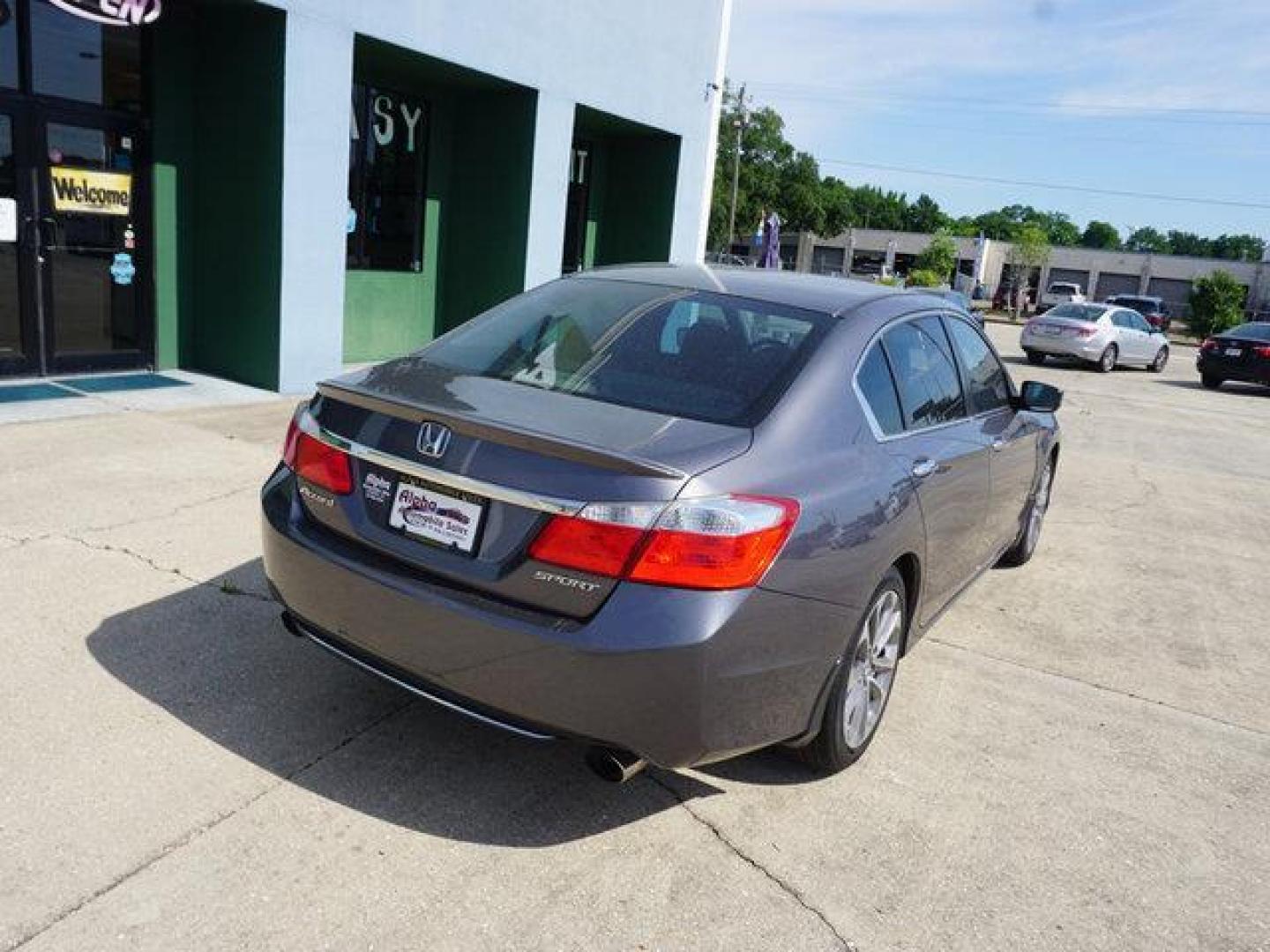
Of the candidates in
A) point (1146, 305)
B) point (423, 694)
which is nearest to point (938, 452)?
point (423, 694)

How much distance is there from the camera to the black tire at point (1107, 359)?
2133cm

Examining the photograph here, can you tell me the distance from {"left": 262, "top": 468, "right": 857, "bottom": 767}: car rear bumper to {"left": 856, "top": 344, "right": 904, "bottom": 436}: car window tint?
76 centimetres

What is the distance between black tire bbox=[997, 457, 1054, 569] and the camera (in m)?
5.91

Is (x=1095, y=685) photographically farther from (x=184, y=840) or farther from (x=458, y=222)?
(x=458, y=222)


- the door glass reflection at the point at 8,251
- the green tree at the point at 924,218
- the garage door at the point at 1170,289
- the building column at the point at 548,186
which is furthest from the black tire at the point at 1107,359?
the green tree at the point at 924,218

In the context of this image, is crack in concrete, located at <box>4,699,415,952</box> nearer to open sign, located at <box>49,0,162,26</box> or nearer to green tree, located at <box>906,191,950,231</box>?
open sign, located at <box>49,0,162,26</box>

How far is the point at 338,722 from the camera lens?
11.1 ft

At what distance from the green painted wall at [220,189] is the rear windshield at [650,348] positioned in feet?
18.0

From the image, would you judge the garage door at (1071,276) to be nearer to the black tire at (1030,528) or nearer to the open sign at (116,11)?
the black tire at (1030,528)

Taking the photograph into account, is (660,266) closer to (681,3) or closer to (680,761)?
(680,761)

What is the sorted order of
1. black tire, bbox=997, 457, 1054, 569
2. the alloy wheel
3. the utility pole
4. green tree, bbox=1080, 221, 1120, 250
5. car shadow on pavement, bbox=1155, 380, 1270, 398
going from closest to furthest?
the alloy wheel, black tire, bbox=997, 457, 1054, 569, car shadow on pavement, bbox=1155, 380, 1270, 398, the utility pole, green tree, bbox=1080, 221, 1120, 250

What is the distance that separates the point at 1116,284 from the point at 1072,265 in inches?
155

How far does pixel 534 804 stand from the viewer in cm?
305

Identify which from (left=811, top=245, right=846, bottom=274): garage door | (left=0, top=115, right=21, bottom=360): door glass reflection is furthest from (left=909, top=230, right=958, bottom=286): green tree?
(left=0, top=115, right=21, bottom=360): door glass reflection
